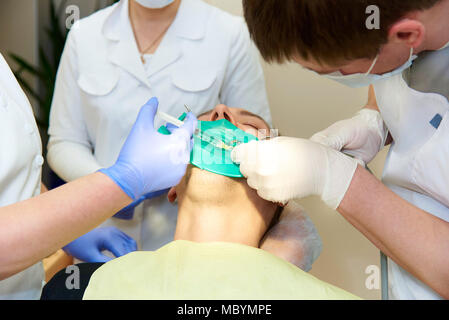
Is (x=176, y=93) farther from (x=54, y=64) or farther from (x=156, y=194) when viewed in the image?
(x=54, y=64)

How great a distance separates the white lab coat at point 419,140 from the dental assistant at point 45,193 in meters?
0.61

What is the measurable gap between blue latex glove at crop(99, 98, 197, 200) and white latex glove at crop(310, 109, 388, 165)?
17.8 inches

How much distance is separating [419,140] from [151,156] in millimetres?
736

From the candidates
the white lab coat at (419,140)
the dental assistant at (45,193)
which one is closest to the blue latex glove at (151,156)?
the dental assistant at (45,193)

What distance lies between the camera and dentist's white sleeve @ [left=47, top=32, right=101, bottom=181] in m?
1.91

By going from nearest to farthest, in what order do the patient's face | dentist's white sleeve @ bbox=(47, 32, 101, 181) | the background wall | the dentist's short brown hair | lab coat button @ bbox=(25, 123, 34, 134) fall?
the dentist's short brown hair < lab coat button @ bbox=(25, 123, 34, 134) < the patient's face < dentist's white sleeve @ bbox=(47, 32, 101, 181) < the background wall

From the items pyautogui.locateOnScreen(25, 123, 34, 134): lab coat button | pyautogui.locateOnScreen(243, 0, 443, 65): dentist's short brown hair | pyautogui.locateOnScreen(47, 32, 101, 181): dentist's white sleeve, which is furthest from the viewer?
pyautogui.locateOnScreen(47, 32, 101, 181): dentist's white sleeve

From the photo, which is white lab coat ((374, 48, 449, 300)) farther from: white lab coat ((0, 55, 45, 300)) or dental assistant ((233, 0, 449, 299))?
white lab coat ((0, 55, 45, 300))

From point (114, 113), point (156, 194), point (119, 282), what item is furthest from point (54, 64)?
point (119, 282)

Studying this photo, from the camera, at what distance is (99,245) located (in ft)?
5.73

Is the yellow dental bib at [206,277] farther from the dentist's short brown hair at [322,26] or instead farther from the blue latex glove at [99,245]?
the dentist's short brown hair at [322,26]

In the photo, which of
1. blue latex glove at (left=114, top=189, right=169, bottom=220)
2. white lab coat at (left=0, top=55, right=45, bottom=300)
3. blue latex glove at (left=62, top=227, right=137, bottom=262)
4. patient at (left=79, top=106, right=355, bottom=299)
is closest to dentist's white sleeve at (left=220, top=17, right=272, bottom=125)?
patient at (left=79, top=106, right=355, bottom=299)

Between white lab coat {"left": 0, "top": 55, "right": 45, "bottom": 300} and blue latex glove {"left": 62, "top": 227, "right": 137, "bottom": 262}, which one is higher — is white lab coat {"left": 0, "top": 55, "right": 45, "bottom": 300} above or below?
above

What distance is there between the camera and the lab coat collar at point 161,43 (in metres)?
1.87
